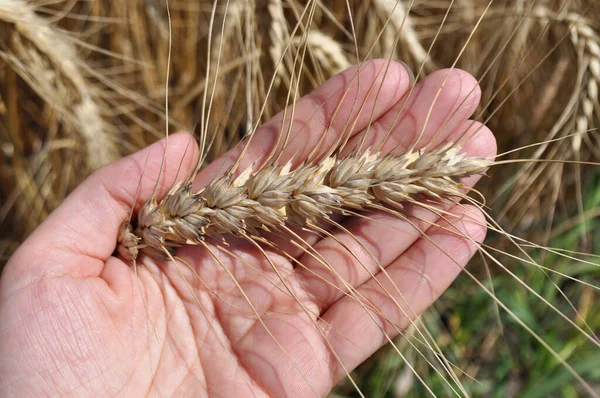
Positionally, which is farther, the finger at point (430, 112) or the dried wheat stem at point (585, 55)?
the dried wheat stem at point (585, 55)

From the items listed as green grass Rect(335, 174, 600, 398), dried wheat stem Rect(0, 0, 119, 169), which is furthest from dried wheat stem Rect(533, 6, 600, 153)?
dried wheat stem Rect(0, 0, 119, 169)

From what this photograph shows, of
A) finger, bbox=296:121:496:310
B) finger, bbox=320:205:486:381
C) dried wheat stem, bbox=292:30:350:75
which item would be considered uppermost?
dried wheat stem, bbox=292:30:350:75

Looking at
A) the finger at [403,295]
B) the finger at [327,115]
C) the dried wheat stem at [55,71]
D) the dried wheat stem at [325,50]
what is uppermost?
the dried wheat stem at [55,71]

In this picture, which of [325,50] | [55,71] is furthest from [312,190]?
[55,71]

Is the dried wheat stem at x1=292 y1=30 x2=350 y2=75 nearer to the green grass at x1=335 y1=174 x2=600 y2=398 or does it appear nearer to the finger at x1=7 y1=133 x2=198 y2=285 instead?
the finger at x1=7 y1=133 x2=198 y2=285

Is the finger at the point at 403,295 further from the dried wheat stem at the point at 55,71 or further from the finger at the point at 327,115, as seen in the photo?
the dried wheat stem at the point at 55,71

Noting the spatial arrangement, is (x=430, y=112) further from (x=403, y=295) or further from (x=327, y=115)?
(x=403, y=295)

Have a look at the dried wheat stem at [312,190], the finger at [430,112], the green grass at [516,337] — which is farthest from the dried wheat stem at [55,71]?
the green grass at [516,337]
